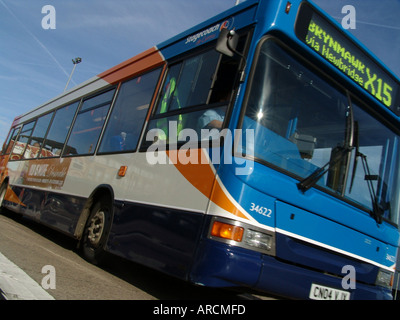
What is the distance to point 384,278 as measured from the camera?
4.13 meters

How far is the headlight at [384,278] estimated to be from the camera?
4055 millimetres

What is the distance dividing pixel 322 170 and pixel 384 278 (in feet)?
5.08

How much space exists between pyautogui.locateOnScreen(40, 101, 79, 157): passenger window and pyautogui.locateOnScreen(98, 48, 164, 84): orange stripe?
1555 mm

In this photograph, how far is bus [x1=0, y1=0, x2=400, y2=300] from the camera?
3.23 meters

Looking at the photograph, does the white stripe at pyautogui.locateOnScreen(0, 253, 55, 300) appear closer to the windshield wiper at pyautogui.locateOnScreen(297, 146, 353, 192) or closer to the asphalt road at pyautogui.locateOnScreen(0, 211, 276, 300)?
the asphalt road at pyautogui.locateOnScreen(0, 211, 276, 300)

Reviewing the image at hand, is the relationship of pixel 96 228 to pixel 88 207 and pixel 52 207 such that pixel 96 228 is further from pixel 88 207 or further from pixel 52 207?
pixel 52 207

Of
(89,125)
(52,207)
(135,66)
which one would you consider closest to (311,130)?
(135,66)

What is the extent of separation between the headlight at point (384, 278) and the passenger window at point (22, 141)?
366 inches

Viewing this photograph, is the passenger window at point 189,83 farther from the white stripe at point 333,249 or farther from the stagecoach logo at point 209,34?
the white stripe at point 333,249

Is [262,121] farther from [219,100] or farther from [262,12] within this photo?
[262,12]

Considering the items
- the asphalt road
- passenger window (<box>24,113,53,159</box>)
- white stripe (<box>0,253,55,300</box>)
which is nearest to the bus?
the asphalt road
